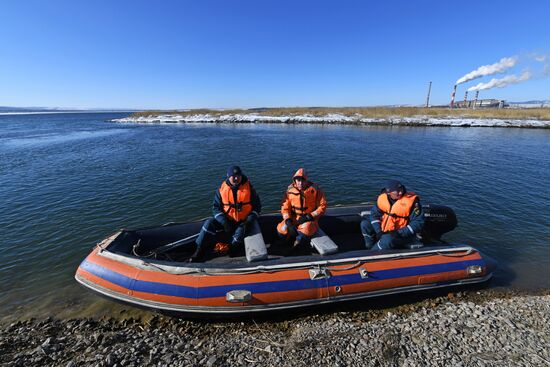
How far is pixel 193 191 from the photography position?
12367 mm

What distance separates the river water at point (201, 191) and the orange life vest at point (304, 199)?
445cm

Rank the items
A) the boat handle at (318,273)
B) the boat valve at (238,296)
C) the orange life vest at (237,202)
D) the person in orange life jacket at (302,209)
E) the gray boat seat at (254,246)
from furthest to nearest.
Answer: the orange life vest at (237,202) < the person in orange life jacket at (302,209) < the gray boat seat at (254,246) < the boat handle at (318,273) < the boat valve at (238,296)

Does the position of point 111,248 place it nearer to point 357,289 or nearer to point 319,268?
point 319,268

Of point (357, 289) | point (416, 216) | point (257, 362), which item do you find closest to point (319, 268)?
point (357, 289)

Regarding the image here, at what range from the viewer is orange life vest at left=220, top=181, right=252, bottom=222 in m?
6.07

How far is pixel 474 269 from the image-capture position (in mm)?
5453

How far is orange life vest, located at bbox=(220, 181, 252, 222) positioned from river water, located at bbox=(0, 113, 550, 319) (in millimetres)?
3282

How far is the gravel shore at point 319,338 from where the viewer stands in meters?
3.80

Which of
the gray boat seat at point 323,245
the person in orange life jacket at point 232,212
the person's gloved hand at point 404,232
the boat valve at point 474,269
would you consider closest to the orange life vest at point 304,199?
the gray boat seat at point 323,245

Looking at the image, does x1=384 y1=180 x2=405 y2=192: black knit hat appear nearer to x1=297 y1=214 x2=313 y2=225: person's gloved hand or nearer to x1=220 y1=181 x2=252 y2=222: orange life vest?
x1=297 y1=214 x2=313 y2=225: person's gloved hand

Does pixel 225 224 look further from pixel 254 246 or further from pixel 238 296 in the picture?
pixel 238 296

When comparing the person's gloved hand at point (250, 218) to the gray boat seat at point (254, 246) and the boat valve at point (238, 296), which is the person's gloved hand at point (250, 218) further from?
the boat valve at point (238, 296)

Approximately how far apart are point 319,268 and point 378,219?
2.14 metres

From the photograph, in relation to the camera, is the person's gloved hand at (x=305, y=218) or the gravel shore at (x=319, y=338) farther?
the person's gloved hand at (x=305, y=218)
